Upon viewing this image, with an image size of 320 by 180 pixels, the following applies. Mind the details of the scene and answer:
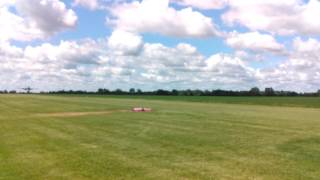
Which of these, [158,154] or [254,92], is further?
[254,92]

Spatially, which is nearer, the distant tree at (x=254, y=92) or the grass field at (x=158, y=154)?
the grass field at (x=158, y=154)

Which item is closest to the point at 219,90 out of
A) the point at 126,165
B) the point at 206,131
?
the point at 206,131

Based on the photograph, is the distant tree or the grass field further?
the distant tree

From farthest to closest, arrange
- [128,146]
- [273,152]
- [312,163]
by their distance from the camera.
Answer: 1. [128,146]
2. [273,152]
3. [312,163]

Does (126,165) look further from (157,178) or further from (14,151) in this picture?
(14,151)

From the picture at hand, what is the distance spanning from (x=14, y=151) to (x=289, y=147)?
8.86 metres

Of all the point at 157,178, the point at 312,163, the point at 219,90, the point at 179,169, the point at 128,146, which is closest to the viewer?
the point at 157,178

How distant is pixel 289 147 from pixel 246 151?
2.04 meters

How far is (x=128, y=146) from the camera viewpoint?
1584 cm

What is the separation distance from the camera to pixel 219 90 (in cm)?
15538

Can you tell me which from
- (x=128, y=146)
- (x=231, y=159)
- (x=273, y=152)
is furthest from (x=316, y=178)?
(x=128, y=146)

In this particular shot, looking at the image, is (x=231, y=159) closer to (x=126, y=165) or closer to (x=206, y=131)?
(x=126, y=165)

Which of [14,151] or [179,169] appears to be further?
[14,151]

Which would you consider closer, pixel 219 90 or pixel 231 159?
pixel 231 159
